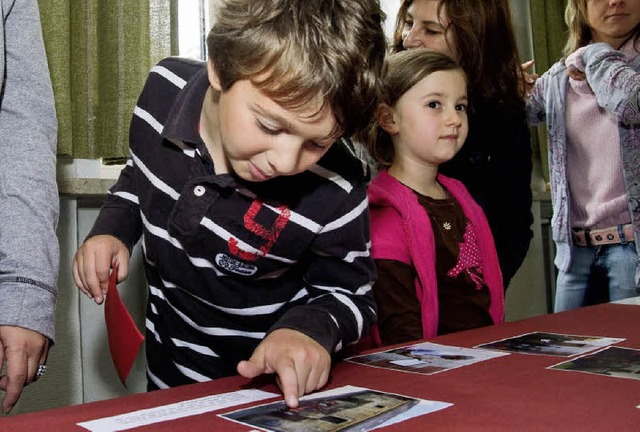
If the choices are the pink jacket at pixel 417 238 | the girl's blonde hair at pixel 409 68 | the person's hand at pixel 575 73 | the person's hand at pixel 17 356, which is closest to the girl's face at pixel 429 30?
the girl's blonde hair at pixel 409 68

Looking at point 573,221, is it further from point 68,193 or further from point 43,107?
point 43,107

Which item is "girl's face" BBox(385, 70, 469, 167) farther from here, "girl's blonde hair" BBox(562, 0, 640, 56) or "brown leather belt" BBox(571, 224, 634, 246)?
"girl's blonde hair" BBox(562, 0, 640, 56)

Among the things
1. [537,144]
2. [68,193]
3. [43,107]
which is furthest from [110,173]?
[537,144]

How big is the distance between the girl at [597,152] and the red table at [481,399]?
1.07 metres

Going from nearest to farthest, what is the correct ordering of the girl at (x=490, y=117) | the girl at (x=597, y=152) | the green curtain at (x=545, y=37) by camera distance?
the girl at (x=490, y=117) → the girl at (x=597, y=152) → the green curtain at (x=545, y=37)

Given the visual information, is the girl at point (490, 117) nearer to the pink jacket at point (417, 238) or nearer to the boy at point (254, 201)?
the pink jacket at point (417, 238)

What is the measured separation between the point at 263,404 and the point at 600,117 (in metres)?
1.71

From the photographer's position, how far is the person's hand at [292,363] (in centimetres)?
76

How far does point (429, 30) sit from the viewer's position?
70.6 inches

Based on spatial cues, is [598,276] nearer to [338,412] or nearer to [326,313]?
[326,313]

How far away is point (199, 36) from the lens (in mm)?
2354

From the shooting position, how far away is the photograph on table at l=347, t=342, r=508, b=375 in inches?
35.3

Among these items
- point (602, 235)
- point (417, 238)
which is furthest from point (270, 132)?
point (602, 235)

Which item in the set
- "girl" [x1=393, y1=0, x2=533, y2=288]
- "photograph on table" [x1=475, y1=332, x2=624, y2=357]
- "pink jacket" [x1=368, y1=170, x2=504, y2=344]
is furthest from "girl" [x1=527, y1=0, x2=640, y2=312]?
"photograph on table" [x1=475, y1=332, x2=624, y2=357]
